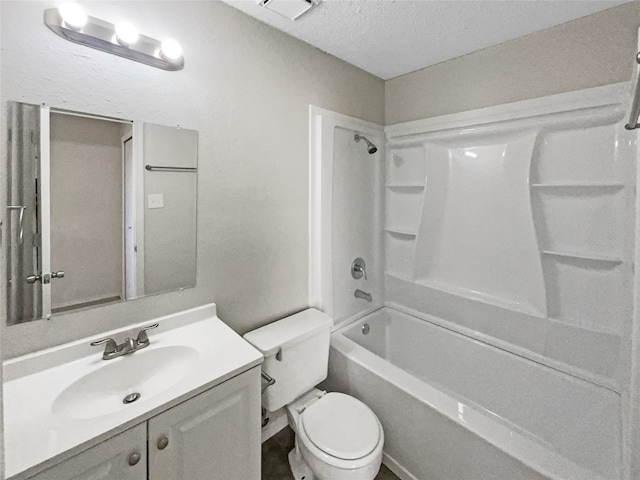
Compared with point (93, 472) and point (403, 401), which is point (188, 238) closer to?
point (93, 472)

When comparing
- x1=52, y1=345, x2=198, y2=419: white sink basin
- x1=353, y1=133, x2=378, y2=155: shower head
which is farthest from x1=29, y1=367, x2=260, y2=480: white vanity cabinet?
x1=353, y1=133, x2=378, y2=155: shower head

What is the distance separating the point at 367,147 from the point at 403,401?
5.90 ft

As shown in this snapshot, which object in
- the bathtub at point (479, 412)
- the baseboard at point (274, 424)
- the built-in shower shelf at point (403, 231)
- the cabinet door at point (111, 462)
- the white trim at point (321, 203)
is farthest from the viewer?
the built-in shower shelf at point (403, 231)

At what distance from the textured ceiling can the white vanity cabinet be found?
182cm

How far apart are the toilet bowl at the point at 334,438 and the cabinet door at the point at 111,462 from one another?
72 centimetres

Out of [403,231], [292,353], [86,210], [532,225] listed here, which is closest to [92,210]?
[86,210]

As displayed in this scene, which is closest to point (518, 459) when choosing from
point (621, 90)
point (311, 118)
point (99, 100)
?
point (621, 90)

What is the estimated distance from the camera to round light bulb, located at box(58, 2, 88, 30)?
1.07 meters

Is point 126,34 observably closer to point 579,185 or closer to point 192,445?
point 192,445

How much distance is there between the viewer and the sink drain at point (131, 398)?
115cm

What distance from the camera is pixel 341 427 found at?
4.84ft

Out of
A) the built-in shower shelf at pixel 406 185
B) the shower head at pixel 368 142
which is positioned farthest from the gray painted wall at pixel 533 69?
the built-in shower shelf at pixel 406 185

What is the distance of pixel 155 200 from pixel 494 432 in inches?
71.8

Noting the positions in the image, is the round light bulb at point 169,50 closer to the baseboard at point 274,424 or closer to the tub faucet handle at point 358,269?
the tub faucet handle at point 358,269
